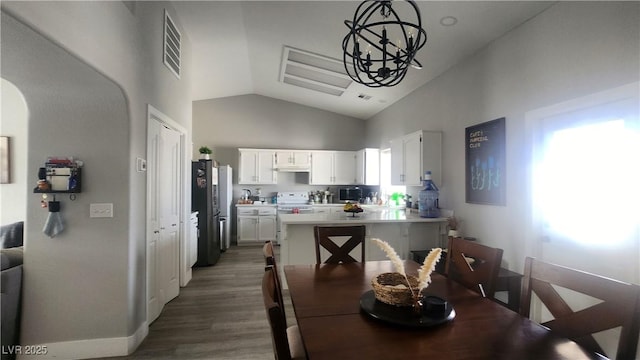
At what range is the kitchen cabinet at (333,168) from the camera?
22.6 ft

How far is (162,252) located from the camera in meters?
3.22

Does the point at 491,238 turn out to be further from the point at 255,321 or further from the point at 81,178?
the point at 81,178

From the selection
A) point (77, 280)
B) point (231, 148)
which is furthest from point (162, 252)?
point (231, 148)

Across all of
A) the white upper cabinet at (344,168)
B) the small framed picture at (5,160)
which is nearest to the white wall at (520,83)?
the white upper cabinet at (344,168)

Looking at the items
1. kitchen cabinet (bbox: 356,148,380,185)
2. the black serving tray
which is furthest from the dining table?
kitchen cabinet (bbox: 356,148,380,185)

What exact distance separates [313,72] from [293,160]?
2.34m

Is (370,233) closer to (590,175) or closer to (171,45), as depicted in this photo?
(590,175)

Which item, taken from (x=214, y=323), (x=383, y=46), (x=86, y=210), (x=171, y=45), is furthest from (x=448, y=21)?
(x=214, y=323)

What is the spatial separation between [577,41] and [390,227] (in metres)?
2.57

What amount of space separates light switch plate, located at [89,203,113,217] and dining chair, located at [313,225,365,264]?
1690 millimetres

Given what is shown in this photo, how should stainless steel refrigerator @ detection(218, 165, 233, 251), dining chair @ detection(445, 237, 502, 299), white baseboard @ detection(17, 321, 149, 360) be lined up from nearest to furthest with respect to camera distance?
1. dining chair @ detection(445, 237, 502, 299)
2. white baseboard @ detection(17, 321, 149, 360)
3. stainless steel refrigerator @ detection(218, 165, 233, 251)

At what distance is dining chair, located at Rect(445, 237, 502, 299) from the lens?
171cm

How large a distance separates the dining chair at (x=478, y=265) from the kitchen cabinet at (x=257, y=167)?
511cm

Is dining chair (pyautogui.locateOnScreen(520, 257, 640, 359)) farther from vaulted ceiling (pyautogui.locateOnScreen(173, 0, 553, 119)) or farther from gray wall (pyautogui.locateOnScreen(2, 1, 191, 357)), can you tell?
gray wall (pyautogui.locateOnScreen(2, 1, 191, 357))
